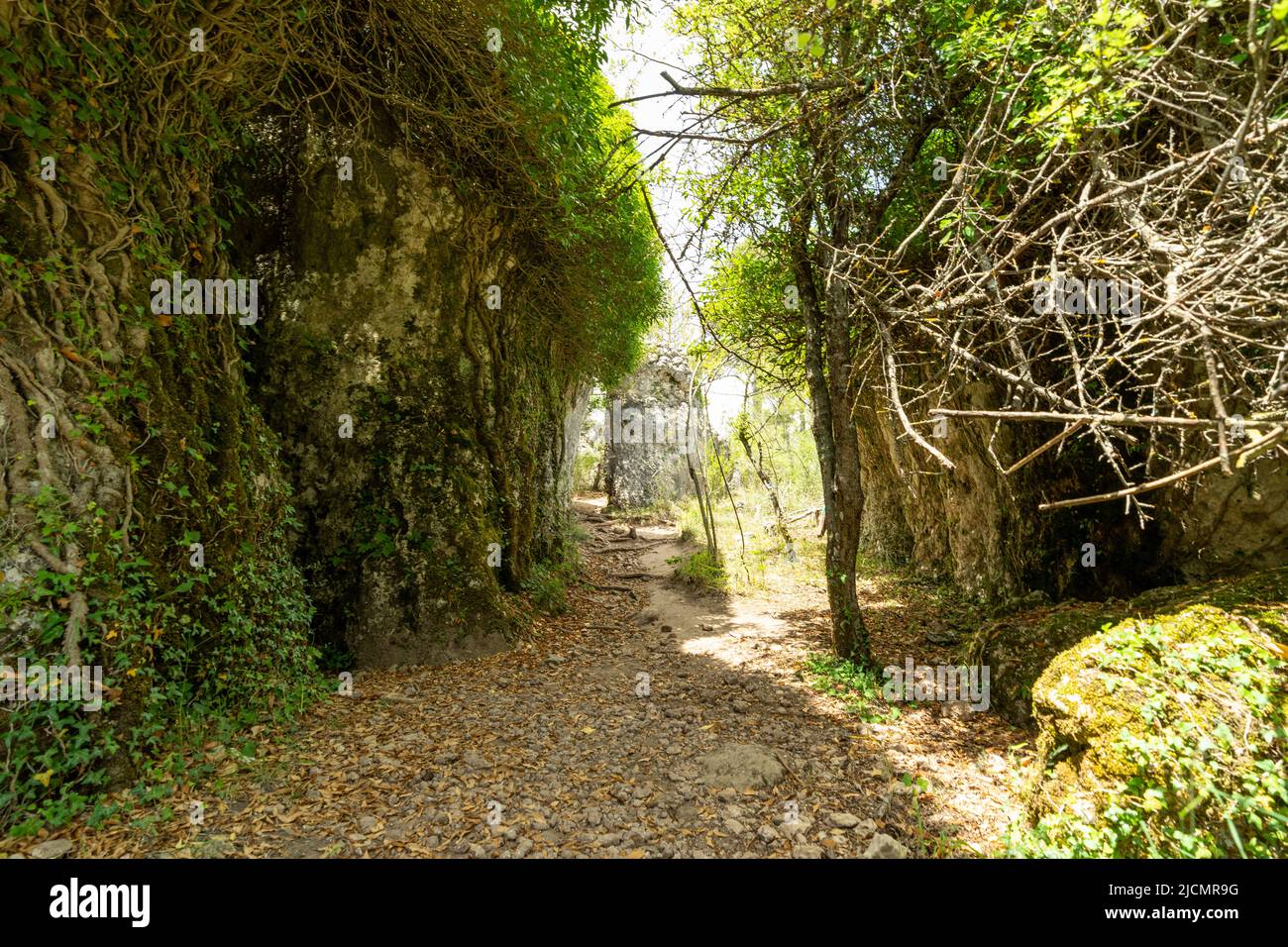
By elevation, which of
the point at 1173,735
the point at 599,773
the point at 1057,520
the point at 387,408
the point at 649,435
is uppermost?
the point at 649,435

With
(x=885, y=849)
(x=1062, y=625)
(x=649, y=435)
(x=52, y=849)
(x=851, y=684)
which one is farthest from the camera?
(x=649, y=435)

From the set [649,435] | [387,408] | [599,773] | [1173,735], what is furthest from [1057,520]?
[649,435]

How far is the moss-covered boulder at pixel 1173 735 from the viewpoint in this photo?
239cm

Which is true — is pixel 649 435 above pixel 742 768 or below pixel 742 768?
above

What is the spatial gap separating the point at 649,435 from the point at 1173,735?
17.6 metres

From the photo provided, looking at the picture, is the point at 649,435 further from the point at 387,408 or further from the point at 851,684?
the point at 851,684

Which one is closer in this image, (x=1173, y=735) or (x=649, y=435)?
(x=1173, y=735)

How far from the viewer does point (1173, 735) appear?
2646 millimetres

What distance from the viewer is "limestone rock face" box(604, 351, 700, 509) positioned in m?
19.1

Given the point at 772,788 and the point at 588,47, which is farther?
the point at 588,47
